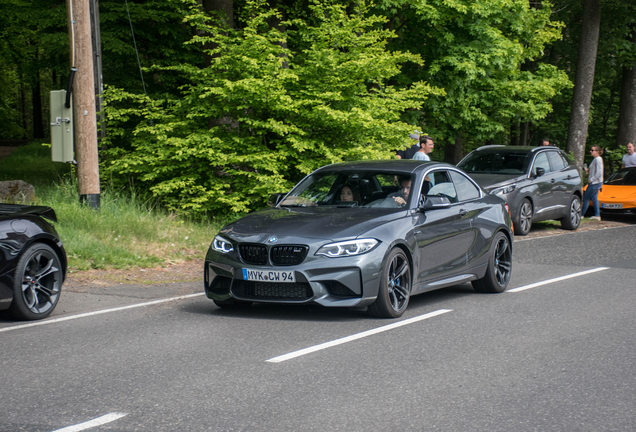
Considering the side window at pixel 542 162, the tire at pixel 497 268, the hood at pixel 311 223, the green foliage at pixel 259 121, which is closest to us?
the hood at pixel 311 223

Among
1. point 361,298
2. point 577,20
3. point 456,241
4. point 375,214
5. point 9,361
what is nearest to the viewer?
point 9,361

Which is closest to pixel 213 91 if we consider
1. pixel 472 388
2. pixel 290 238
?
pixel 290 238

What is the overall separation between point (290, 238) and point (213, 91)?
256 inches

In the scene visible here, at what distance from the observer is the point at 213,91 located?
514 inches

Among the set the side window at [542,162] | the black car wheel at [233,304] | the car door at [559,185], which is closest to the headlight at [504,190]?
the side window at [542,162]

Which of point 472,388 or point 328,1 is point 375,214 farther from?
point 328,1

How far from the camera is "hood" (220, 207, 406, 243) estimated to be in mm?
7223

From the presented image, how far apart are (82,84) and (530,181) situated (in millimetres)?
A: 9517

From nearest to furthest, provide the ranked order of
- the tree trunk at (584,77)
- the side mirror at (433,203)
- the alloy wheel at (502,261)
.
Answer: the side mirror at (433,203) → the alloy wheel at (502,261) → the tree trunk at (584,77)

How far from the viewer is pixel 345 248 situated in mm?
7109

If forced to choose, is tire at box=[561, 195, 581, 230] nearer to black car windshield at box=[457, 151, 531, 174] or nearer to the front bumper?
black car windshield at box=[457, 151, 531, 174]

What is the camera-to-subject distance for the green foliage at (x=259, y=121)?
13.3 m

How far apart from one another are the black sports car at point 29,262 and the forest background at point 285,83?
5823mm

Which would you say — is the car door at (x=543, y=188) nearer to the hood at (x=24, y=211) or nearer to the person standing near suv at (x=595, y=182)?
the person standing near suv at (x=595, y=182)
